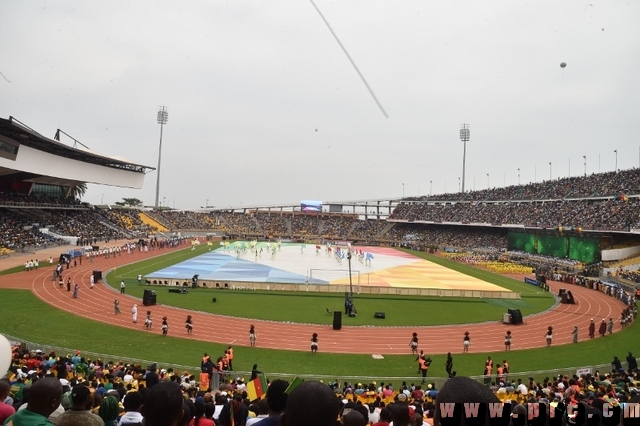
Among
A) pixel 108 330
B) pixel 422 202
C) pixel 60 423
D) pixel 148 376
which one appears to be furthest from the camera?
pixel 422 202

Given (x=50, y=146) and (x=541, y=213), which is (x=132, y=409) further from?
(x=541, y=213)

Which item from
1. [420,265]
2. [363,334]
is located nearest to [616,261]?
[420,265]

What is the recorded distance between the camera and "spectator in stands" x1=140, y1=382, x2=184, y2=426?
12.1 feet

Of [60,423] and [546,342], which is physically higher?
[60,423]

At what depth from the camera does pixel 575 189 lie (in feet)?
231

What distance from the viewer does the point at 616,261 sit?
173 feet

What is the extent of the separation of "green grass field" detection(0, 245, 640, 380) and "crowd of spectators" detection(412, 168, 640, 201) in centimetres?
4266

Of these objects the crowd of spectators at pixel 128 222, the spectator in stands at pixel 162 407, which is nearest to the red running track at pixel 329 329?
the spectator in stands at pixel 162 407

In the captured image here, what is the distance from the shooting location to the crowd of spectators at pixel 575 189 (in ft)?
199

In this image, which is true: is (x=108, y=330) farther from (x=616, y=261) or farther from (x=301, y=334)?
(x=616, y=261)

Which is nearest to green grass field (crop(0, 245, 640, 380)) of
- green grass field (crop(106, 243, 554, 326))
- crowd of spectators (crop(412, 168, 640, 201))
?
green grass field (crop(106, 243, 554, 326))

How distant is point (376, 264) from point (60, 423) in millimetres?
54198

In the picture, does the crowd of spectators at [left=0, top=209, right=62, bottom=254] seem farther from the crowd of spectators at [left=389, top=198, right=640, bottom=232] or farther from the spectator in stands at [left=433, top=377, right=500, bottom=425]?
the crowd of spectators at [left=389, top=198, right=640, bottom=232]

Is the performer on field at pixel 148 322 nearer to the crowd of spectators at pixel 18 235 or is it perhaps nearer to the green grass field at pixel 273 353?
the green grass field at pixel 273 353
